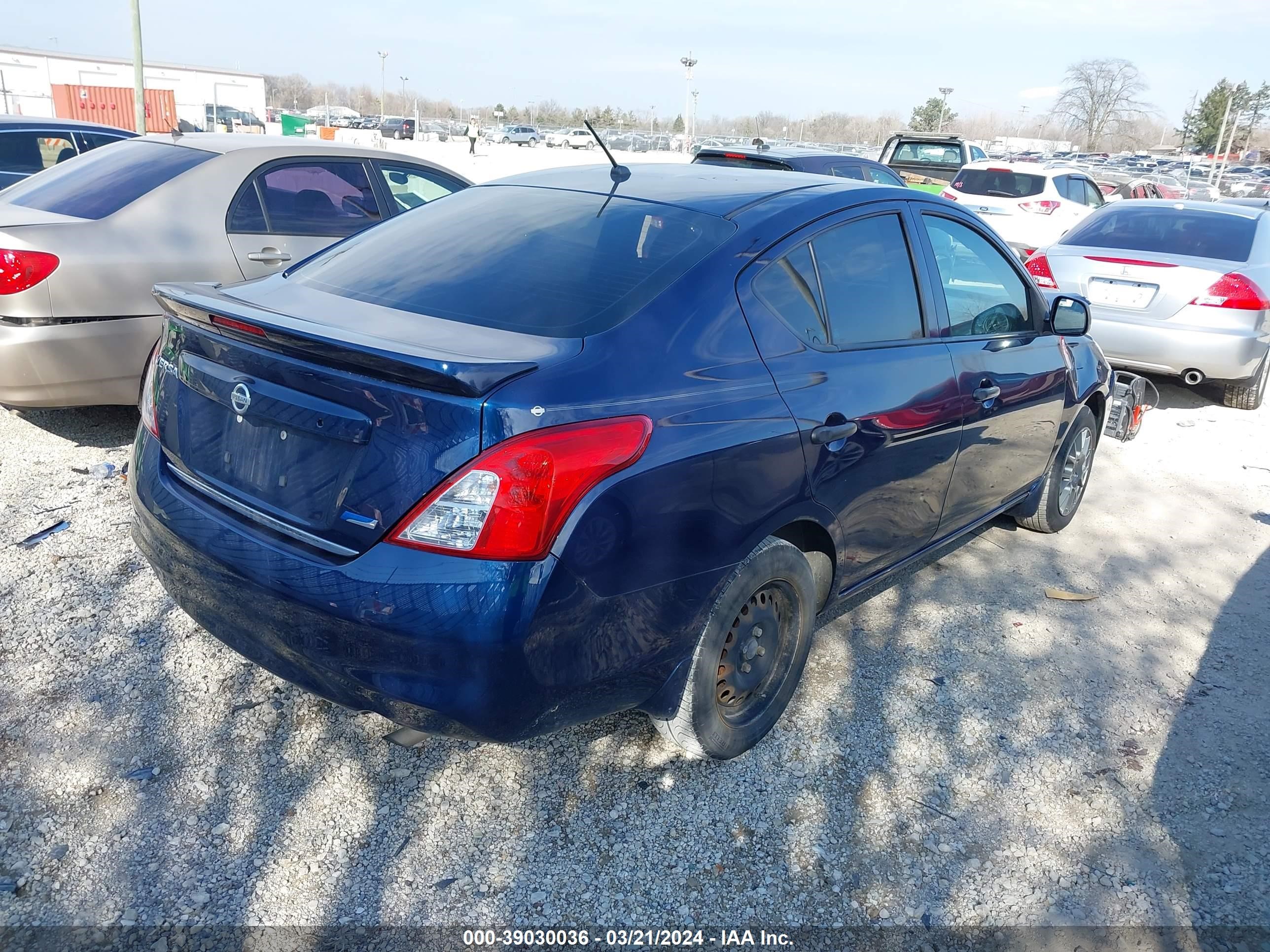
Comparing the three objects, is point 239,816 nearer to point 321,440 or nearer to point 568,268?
point 321,440

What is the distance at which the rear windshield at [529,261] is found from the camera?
2.59m

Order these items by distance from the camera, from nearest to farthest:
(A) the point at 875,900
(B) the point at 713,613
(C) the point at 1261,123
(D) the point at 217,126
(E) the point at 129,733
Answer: (A) the point at 875,900
(B) the point at 713,613
(E) the point at 129,733
(D) the point at 217,126
(C) the point at 1261,123

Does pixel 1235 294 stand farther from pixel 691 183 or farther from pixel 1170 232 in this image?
pixel 691 183

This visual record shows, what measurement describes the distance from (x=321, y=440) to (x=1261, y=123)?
90.8 metres

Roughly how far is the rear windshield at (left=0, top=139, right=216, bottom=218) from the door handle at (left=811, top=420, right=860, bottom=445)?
393 cm

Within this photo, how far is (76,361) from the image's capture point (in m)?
4.61

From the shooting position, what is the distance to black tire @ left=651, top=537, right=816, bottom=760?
2.71 metres

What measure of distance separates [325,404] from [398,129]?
53.8 m

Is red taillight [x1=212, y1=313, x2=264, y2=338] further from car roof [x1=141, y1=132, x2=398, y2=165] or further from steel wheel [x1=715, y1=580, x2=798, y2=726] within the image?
car roof [x1=141, y1=132, x2=398, y2=165]

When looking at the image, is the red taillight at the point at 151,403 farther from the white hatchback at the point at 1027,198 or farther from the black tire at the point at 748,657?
the white hatchback at the point at 1027,198

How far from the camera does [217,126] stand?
155 feet

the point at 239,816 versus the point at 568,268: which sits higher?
the point at 568,268

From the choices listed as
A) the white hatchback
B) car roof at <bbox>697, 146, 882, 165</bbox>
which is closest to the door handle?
car roof at <bbox>697, 146, 882, 165</bbox>

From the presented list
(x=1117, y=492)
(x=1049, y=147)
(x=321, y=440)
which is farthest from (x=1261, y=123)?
(x=321, y=440)
